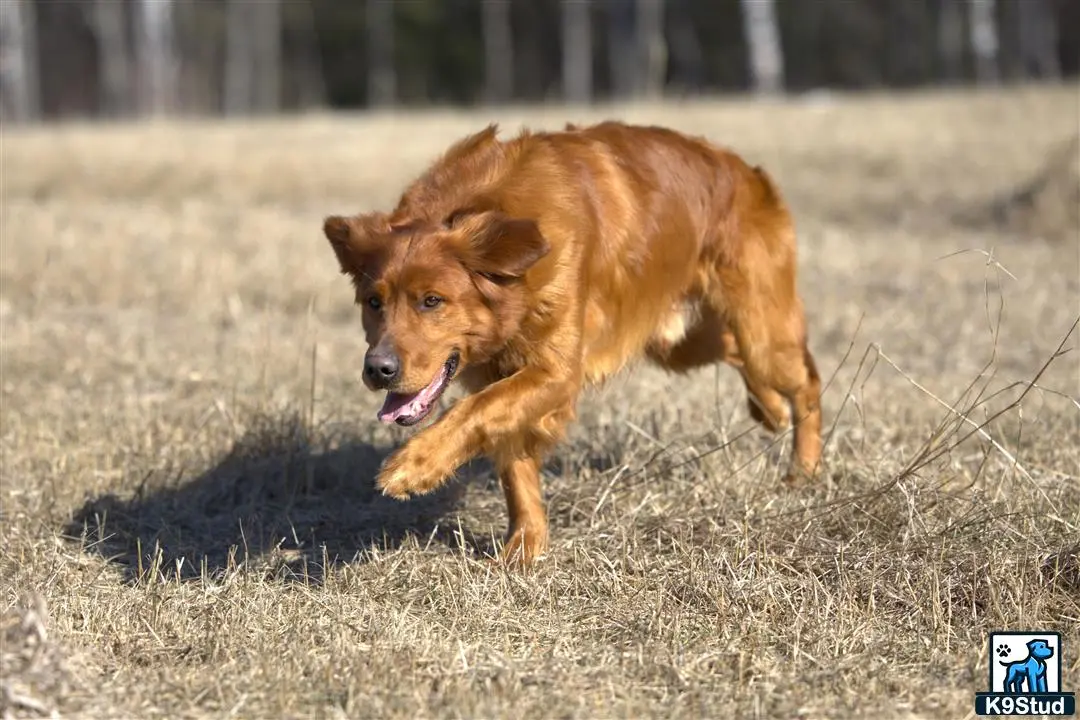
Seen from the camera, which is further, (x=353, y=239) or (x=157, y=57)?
(x=157, y=57)

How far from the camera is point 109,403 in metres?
6.67

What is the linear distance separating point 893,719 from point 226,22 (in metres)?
46.5

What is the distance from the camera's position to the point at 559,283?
4410 mm

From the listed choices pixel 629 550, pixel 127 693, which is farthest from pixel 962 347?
pixel 127 693

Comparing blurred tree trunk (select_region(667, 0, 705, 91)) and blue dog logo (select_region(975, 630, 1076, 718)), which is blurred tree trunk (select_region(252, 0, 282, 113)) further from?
blue dog logo (select_region(975, 630, 1076, 718))

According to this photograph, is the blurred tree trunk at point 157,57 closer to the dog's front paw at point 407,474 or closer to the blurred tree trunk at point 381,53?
the blurred tree trunk at point 381,53

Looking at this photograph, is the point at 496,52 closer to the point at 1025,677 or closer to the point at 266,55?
the point at 266,55

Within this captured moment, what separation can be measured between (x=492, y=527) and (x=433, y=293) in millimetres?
1391

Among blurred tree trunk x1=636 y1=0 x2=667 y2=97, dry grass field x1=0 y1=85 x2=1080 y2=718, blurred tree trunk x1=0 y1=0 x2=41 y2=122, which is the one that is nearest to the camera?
dry grass field x1=0 y1=85 x2=1080 y2=718

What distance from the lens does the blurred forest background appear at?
39.2 m

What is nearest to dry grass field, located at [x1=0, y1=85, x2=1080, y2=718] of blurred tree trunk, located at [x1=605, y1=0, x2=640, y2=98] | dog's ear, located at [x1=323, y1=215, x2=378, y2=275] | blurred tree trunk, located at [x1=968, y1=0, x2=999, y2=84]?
dog's ear, located at [x1=323, y1=215, x2=378, y2=275]

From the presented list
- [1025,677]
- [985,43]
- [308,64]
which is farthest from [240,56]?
[1025,677]

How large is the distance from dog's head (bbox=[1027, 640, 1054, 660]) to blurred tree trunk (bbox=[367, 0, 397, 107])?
133 ft

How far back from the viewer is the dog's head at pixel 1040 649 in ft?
12.5
